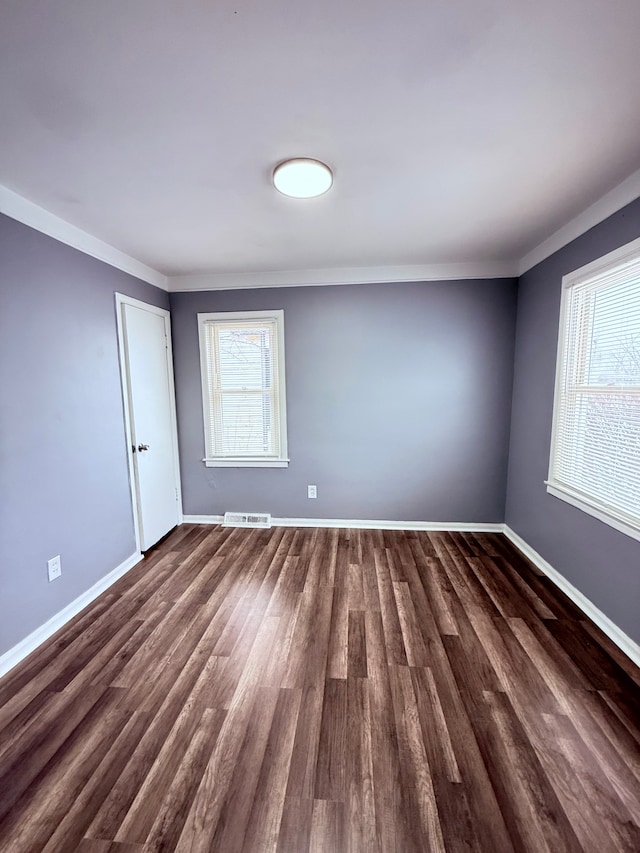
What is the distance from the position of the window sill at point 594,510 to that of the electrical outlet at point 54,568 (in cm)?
336

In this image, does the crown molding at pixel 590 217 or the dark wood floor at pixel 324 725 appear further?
the crown molding at pixel 590 217

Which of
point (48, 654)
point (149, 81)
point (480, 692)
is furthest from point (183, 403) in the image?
point (480, 692)

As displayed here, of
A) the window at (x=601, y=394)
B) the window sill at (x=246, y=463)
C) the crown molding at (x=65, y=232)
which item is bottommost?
the window sill at (x=246, y=463)

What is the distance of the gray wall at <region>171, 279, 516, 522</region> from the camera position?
3.16 metres

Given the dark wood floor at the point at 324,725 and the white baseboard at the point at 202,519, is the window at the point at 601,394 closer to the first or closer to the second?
the dark wood floor at the point at 324,725

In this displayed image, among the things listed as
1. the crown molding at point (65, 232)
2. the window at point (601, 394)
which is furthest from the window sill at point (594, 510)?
the crown molding at point (65, 232)

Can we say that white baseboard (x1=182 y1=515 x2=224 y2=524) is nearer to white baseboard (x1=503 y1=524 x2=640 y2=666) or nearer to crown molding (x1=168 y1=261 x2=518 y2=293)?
crown molding (x1=168 y1=261 x2=518 y2=293)

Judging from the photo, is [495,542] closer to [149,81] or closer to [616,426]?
[616,426]

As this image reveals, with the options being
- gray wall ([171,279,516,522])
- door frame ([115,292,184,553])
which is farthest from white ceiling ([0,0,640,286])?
gray wall ([171,279,516,522])

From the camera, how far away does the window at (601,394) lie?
6.21 ft

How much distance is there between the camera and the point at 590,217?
2092 millimetres

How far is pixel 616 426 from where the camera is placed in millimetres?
2012

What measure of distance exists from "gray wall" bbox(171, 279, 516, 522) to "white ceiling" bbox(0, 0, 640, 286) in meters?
0.98

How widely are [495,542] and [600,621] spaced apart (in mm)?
1094
